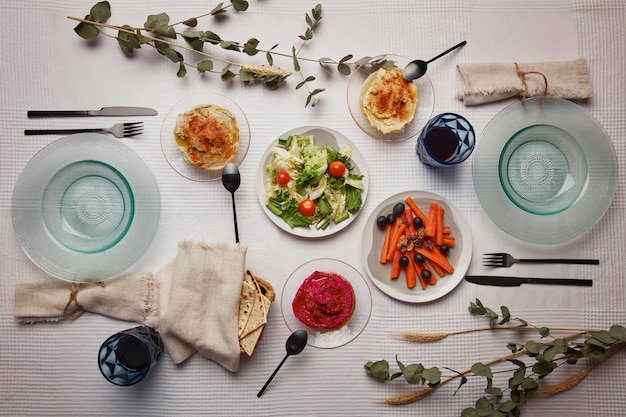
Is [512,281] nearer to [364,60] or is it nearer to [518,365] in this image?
[518,365]

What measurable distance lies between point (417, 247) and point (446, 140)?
1.25ft

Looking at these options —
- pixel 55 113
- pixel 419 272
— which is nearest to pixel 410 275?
pixel 419 272

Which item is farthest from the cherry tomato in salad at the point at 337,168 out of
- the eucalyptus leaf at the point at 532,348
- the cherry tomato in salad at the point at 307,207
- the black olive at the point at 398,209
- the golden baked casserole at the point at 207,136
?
the eucalyptus leaf at the point at 532,348

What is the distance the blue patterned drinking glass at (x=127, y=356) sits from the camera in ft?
4.90

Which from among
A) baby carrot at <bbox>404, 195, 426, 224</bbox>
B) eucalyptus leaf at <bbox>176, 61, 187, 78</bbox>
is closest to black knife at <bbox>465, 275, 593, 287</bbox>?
baby carrot at <bbox>404, 195, 426, 224</bbox>

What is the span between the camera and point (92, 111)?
1710 millimetres

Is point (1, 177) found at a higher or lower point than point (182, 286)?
higher

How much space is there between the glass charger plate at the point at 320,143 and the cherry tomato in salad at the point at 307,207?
66 mm

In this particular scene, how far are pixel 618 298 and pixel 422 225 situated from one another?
0.77m

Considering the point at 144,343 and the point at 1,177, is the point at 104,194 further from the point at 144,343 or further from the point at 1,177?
the point at 144,343

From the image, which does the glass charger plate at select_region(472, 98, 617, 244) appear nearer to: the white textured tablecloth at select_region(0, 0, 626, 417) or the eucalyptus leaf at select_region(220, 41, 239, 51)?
the white textured tablecloth at select_region(0, 0, 626, 417)

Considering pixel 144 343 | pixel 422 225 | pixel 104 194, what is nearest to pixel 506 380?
pixel 422 225

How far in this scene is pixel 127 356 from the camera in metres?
1.49

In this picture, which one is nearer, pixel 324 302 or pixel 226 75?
pixel 324 302
